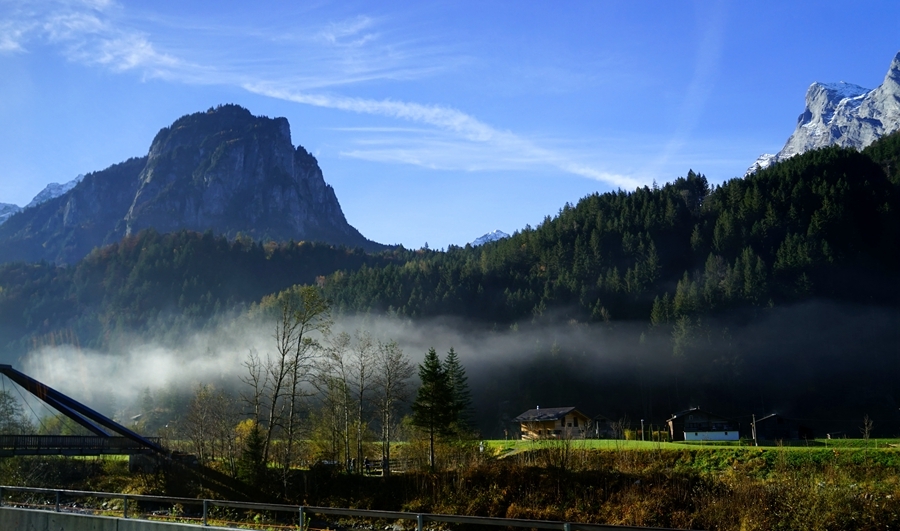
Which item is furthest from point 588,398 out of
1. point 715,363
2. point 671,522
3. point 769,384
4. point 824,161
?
point 671,522

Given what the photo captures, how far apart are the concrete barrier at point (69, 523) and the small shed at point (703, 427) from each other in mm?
72516

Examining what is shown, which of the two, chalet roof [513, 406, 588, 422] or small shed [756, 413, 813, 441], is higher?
chalet roof [513, 406, 588, 422]

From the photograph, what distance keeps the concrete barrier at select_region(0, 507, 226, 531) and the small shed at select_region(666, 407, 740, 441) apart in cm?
7252

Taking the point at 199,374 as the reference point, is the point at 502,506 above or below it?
below

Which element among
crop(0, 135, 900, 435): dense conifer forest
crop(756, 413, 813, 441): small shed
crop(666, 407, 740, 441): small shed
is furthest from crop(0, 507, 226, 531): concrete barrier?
crop(0, 135, 900, 435): dense conifer forest

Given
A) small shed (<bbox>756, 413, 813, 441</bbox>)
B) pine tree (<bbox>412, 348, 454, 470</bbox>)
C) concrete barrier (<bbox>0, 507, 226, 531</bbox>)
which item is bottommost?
small shed (<bbox>756, 413, 813, 441</bbox>)

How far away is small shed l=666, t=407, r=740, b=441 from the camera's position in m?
82.3

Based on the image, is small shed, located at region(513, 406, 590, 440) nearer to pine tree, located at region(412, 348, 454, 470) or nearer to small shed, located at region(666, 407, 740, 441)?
small shed, located at region(666, 407, 740, 441)

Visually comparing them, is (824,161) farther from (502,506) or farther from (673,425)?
(502,506)

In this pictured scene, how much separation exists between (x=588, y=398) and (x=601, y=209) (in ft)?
182

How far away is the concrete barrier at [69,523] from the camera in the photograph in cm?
1781

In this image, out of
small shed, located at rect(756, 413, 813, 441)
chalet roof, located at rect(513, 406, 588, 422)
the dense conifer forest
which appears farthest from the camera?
the dense conifer forest

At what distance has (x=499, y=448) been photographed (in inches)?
2539

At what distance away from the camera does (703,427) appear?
83625mm
